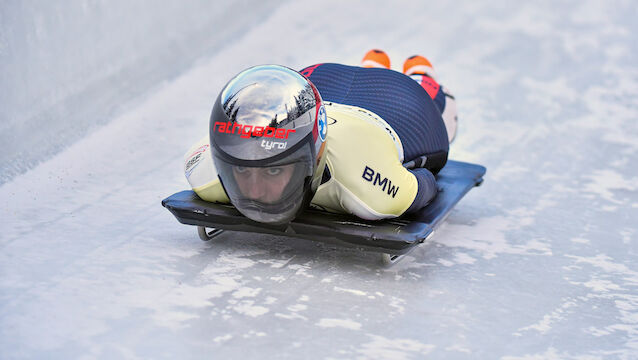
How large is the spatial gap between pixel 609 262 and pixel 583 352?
0.93 m

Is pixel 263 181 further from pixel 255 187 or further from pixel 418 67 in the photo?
pixel 418 67

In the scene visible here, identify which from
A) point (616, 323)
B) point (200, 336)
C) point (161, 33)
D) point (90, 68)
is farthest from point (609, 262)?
point (161, 33)

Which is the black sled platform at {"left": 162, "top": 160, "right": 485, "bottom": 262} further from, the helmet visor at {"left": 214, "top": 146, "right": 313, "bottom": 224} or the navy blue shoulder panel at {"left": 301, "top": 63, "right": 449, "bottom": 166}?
the navy blue shoulder panel at {"left": 301, "top": 63, "right": 449, "bottom": 166}

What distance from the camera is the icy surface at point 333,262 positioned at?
2543mm

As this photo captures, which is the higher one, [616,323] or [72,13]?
[72,13]

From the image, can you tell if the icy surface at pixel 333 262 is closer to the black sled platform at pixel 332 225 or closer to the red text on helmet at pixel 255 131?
the black sled platform at pixel 332 225

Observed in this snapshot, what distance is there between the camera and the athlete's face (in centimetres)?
267

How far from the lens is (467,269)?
10.6 ft

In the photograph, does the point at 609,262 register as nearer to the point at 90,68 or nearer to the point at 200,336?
the point at 200,336

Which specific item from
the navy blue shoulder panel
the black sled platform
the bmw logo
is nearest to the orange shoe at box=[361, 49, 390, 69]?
the navy blue shoulder panel

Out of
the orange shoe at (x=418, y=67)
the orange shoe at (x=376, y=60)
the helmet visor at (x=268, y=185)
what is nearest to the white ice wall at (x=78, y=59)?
the orange shoe at (x=376, y=60)

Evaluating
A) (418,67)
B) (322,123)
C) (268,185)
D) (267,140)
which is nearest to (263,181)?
(268,185)

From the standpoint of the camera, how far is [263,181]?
2684 mm

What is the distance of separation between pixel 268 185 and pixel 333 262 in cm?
57
